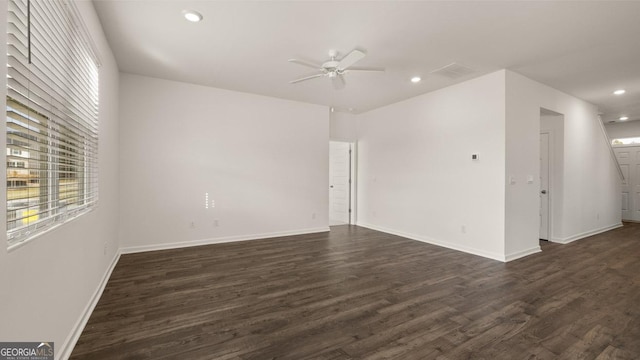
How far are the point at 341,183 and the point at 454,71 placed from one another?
4.08 metres

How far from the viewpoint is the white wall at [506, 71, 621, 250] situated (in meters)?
4.16

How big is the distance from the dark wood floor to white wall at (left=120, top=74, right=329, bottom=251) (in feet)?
2.22

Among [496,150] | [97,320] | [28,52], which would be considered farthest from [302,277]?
[496,150]

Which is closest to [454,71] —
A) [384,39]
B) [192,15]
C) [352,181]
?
[384,39]

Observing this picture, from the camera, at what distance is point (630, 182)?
7609 millimetres

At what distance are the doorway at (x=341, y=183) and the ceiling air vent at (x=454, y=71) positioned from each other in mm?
3268

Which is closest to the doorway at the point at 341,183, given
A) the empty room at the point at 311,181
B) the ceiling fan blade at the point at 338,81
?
the empty room at the point at 311,181

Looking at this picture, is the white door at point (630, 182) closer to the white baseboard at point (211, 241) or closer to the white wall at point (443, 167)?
the white wall at point (443, 167)

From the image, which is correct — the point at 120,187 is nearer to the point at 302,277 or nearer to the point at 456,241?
the point at 302,277

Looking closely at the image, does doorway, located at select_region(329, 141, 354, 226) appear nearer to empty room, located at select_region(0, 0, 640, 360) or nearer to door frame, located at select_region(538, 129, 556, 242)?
empty room, located at select_region(0, 0, 640, 360)

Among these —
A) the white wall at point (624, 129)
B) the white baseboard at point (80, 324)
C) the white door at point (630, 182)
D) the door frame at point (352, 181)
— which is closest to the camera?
the white baseboard at point (80, 324)

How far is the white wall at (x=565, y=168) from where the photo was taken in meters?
4.16

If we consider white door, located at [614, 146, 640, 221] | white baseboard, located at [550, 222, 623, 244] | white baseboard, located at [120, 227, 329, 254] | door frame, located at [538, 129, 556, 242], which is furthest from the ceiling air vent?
white door, located at [614, 146, 640, 221]

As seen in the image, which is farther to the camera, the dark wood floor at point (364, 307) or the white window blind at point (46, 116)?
the dark wood floor at point (364, 307)
